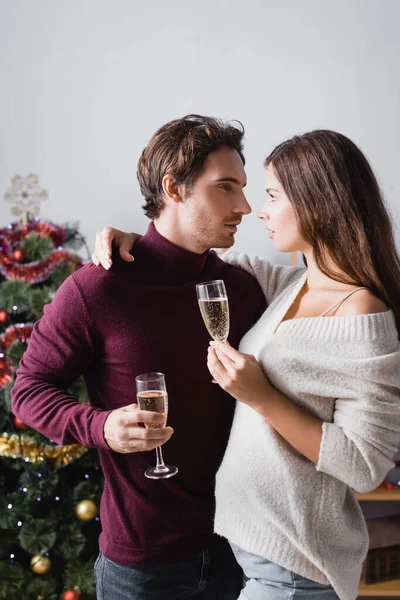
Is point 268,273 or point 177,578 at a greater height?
point 268,273

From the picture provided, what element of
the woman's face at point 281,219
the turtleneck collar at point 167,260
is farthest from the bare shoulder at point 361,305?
the turtleneck collar at point 167,260

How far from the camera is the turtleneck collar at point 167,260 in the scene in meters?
1.79

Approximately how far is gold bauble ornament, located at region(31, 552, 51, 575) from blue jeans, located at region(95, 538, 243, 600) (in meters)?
1.13

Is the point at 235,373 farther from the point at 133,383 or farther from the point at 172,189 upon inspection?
the point at 172,189

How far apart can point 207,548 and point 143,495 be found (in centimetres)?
22

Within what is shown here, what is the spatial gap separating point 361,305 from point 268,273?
19.8 inches

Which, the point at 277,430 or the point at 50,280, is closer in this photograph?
the point at 277,430

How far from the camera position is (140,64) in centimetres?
353

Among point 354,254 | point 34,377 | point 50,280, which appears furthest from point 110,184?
point 354,254

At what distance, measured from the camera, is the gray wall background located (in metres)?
3.48

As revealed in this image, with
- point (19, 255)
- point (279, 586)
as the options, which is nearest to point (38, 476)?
point (19, 255)

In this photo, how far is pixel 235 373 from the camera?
1.44 metres

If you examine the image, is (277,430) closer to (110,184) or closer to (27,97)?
(110,184)

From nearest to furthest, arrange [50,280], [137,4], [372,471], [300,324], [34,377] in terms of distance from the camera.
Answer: [372,471]
[300,324]
[34,377]
[50,280]
[137,4]
